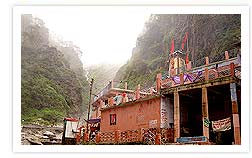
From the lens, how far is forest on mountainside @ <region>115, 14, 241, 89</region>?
5.75 metres

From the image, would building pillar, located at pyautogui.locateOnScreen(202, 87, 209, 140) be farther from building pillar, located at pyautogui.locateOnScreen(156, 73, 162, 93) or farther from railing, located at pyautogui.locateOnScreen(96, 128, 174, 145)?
building pillar, located at pyautogui.locateOnScreen(156, 73, 162, 93)

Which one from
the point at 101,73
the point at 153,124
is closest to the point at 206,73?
the point at 153,124

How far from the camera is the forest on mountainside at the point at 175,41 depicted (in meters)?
5.75

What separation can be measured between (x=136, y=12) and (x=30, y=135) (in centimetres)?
251

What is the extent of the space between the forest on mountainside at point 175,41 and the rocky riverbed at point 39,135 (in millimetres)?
1571

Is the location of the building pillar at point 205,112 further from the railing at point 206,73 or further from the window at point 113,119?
the window at point 113,119

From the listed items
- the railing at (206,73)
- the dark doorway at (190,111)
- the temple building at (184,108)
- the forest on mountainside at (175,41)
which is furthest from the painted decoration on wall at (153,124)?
the forest on mountainside at (175,41)

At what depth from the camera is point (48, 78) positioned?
5988mm

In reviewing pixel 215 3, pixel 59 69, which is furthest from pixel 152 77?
pixel 215 3

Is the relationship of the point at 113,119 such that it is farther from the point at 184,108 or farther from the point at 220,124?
the point at 220,124

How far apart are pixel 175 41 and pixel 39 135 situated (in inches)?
117

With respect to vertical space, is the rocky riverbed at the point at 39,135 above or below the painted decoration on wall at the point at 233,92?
below

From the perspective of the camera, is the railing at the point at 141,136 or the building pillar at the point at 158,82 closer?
the railing at the point at 141,136

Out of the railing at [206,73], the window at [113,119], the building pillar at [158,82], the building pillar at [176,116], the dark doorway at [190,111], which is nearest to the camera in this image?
the railing at [206,73]
